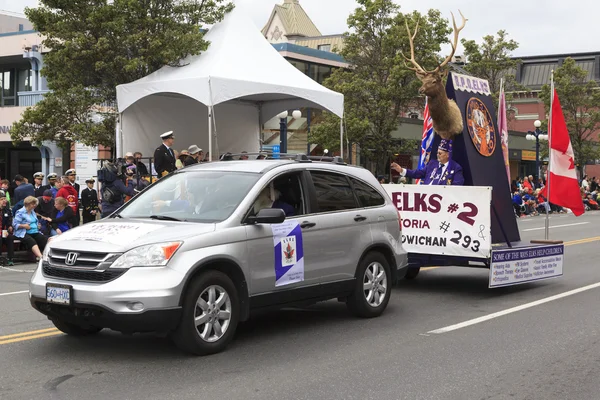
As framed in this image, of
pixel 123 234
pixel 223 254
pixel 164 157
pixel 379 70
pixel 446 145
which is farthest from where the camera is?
pixel 379 70

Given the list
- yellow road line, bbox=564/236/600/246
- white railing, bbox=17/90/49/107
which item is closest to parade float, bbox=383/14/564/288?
yellow road line, bbox=564/236/600/246

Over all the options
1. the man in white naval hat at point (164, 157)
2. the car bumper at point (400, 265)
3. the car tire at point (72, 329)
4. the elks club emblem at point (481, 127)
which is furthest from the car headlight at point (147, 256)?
the man in white naval hat at point (164, 157)

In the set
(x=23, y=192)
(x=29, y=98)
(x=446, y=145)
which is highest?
(x=29, y=98)

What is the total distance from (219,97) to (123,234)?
1027cm

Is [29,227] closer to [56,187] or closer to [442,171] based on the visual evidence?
[56,187]

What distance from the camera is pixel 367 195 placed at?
340 inches

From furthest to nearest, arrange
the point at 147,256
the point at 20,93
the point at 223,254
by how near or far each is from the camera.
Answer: the point at 20,93
the point at 223,254
the point at 147,256

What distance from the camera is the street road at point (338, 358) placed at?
18.4 feet

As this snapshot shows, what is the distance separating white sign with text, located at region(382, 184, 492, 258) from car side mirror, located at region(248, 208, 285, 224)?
3912 millimetres

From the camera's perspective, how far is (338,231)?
789 centimetres

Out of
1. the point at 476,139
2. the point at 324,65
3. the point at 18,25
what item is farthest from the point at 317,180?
the point at 18,25

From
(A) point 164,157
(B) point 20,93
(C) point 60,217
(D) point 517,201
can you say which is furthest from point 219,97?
(B) point 20,93

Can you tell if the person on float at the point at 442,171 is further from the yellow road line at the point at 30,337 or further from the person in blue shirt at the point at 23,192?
the person in blue shirt at the point at 23,192

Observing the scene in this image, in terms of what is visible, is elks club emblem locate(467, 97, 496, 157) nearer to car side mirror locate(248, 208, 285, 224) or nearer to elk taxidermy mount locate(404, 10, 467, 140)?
elk taxidermy mount locate(404, 10, 467, 140)
